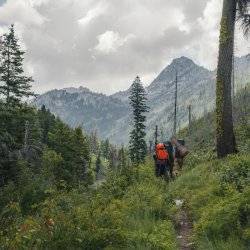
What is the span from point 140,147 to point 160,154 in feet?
196

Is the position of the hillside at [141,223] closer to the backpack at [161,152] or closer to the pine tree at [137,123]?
the backpack at [161,152]

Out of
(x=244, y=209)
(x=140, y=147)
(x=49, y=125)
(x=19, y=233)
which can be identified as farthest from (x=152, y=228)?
(x=49, y=125)

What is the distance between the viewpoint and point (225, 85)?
17.2m

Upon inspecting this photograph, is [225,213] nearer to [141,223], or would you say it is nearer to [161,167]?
[141,223]

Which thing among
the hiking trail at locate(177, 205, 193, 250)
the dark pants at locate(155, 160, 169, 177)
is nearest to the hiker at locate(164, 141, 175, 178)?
the dark pants at locate(155, 160, 169, 177)

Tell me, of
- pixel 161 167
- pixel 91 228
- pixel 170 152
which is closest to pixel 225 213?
pixel 91 228

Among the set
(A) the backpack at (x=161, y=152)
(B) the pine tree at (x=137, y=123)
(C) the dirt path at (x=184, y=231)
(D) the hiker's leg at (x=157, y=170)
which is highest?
(B) the pine tree at (x=137, y=123)

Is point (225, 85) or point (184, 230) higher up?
point (225, 85)

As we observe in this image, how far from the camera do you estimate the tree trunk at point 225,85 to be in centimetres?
1669

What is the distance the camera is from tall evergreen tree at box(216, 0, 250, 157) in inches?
658

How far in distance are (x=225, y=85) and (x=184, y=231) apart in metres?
→ 8.42

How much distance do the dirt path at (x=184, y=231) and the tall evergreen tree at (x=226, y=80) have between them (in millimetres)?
5522

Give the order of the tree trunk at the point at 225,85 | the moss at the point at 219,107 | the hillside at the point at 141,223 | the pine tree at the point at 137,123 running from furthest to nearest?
the pine tree at the point at 137,123, the moss at the point at 219,107, the tree trunk at the point at 225,85, the hillside at the point at 141,223

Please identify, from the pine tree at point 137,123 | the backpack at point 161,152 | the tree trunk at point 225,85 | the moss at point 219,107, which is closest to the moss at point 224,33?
the tree trunk at point 225,85
